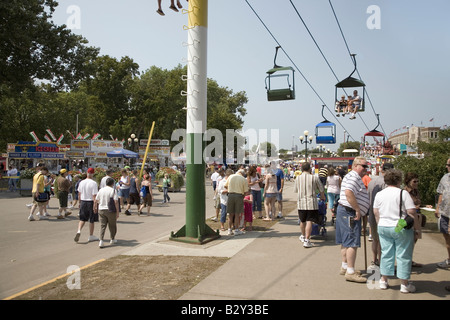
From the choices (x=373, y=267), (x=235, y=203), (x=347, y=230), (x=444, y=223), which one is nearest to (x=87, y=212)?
(x=235, y=203)

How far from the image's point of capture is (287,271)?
5.74 metres

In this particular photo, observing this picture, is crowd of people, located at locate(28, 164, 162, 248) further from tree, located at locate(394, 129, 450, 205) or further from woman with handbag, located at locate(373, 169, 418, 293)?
tree, located at locate(394, 129, 450, 205)

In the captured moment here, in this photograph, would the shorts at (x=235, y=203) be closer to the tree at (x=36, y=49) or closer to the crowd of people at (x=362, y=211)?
the crowd of people at (x=362, y=211)

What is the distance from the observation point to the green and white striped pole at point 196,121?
828 cm

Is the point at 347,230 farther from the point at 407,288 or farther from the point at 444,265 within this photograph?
the point at 444,265

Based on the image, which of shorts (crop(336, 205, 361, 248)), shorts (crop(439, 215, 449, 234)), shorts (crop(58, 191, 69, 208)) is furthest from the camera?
shorts (crop(58, 191, 69, 208))

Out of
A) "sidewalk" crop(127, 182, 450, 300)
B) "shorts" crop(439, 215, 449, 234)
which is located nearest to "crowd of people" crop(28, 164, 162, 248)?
"sidewalk" crop(127, 182, 450, 300)

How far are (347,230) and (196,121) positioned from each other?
14.8ft

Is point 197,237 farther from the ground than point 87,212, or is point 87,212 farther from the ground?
point 87,212

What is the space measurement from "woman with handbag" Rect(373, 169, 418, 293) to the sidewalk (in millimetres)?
318

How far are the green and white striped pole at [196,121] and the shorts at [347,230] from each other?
369 cm

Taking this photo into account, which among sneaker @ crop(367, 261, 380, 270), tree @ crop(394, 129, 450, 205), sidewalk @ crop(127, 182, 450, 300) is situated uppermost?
tree @ crop(394, 129, 450, 205)

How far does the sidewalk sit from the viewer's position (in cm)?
474
